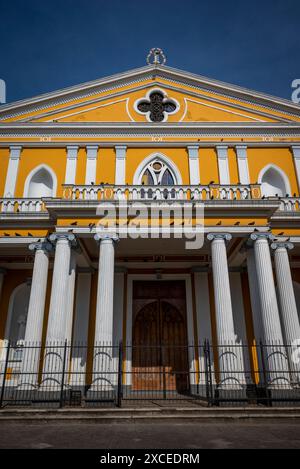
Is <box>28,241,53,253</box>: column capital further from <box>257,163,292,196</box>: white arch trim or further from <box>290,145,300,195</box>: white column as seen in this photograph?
<box>290,145,300,195</box>: white column

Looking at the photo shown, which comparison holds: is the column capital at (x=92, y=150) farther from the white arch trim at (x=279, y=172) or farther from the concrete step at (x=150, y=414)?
the concrete step at (x=150, y=414)

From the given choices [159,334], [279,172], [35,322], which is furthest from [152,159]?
[35,322]

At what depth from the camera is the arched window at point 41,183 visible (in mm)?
15375

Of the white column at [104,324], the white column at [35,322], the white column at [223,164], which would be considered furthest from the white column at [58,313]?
the white column at [223,164]

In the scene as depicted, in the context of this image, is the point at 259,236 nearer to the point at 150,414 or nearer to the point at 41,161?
the point at 150,414

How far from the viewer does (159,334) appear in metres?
14.6

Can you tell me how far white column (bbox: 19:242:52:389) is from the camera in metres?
10.3

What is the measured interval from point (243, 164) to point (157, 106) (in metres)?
5.08

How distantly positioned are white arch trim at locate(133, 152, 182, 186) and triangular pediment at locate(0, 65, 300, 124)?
1.90 m

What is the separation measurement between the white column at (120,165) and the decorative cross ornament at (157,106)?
7.60 ft

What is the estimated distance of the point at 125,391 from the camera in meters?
13.2

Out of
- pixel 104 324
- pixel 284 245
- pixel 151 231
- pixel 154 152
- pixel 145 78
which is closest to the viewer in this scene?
pixel 104 324

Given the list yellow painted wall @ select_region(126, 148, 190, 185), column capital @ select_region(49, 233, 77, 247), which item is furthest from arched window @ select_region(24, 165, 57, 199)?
column capital @ select_region(49, 233, 77, 247)

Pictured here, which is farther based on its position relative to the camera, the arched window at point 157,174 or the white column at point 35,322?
the arched window at point 157,174
